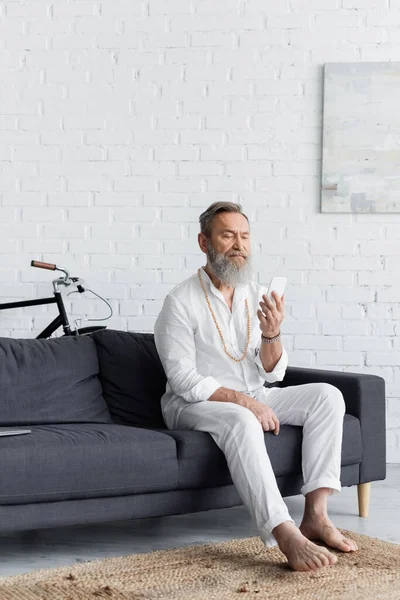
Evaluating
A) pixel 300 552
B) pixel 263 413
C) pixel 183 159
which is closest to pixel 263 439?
pixel 263 413

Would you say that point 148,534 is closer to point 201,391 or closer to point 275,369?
point 201,391

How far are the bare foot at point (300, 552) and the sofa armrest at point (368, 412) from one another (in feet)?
2.74

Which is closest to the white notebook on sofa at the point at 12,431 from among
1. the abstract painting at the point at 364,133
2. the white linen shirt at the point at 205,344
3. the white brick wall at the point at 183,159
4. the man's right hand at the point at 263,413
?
the white linen shirt at the point at 205,344

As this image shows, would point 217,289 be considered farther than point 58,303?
No

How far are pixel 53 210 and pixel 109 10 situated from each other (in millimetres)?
1074

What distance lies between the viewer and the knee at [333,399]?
10.2ft

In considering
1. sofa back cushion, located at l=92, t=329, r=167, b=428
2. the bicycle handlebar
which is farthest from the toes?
the bicycle handlebar

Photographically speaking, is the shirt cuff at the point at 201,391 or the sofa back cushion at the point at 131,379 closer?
the shirt cuff at the point at 201,391

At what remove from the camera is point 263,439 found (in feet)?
9.39

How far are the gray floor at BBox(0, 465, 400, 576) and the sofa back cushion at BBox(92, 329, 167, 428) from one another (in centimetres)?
40

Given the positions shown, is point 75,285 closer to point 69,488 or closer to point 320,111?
point 320,111

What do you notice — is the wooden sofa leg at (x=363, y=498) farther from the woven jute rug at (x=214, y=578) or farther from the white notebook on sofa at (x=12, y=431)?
the white notebook on sofa at (x=12, y=431)

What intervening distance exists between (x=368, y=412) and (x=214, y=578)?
112 centimetres

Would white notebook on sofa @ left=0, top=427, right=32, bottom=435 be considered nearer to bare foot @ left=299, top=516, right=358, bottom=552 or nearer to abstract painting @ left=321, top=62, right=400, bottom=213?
bare foot @ left=299, top=516, right=358, bottom=552
